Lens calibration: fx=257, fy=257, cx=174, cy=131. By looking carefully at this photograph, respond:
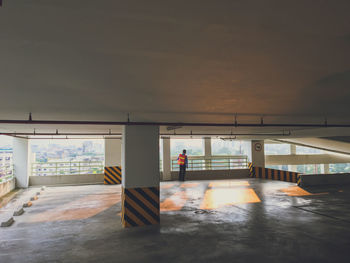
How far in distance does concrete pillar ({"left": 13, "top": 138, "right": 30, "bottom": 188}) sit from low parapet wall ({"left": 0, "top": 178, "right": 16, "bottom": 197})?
1.20 feet

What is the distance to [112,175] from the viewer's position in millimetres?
14422

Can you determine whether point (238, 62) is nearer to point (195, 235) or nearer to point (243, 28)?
point (243, 28)

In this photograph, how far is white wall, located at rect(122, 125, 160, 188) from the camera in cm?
650

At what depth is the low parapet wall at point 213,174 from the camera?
16073 mm

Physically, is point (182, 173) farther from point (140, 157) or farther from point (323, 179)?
point (140, 157)

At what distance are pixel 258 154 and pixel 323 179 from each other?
16.0 feet

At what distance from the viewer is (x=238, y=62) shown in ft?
8.16

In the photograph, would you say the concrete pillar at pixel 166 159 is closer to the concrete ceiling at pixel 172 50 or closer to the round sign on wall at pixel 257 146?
the round sign on wall at pixel 257 146

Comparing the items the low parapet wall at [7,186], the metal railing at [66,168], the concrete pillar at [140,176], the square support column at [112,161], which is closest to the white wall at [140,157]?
the concrete pillar at [140,176]

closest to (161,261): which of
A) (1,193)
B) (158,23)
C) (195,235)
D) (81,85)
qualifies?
(195,235)

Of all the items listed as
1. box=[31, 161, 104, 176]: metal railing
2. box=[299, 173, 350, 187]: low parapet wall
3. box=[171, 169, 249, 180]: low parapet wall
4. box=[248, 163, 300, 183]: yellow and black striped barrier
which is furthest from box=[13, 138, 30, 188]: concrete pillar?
box=[299, 173, 350, 187]: low parapet wall

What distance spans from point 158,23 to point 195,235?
504 centimetres

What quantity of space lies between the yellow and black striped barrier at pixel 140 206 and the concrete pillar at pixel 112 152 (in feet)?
27.0

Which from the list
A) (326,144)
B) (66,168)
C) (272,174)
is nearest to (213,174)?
(272,174)
